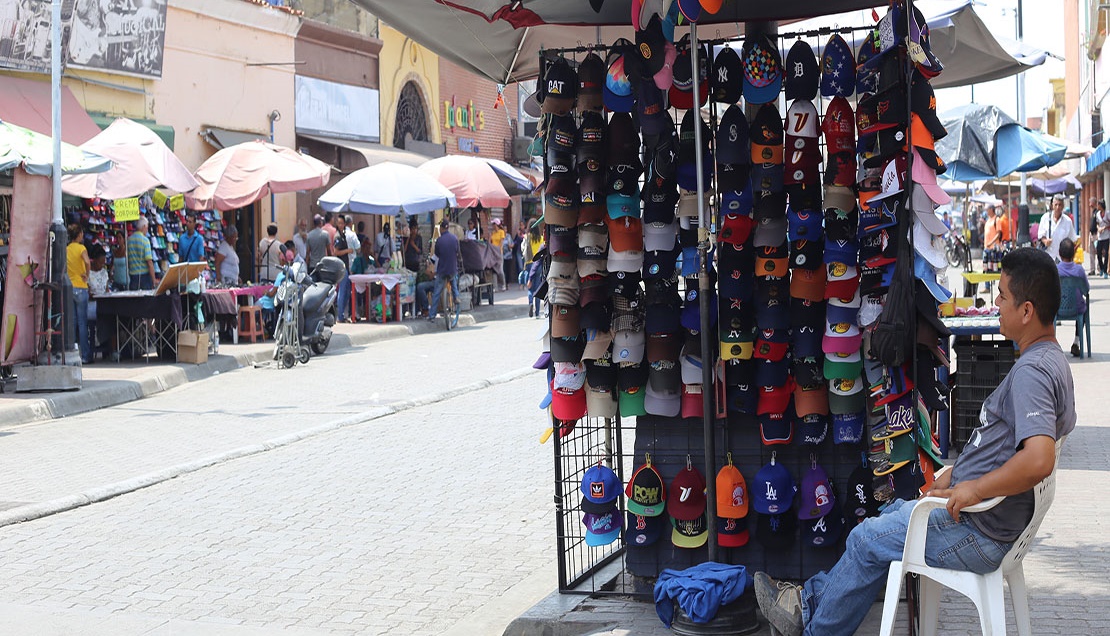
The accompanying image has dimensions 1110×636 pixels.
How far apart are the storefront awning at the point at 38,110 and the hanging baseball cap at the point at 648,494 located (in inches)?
626

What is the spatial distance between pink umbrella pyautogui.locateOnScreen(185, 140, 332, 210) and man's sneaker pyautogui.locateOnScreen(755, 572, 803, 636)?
1698 cm

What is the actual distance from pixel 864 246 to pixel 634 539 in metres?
1.75

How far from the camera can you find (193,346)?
17.3 meters

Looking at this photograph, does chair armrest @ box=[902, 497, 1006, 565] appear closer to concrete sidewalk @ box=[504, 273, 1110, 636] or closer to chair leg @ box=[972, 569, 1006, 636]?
chair leg @ box=[972, 569, 1006, 636]

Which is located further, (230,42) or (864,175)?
(230,42)

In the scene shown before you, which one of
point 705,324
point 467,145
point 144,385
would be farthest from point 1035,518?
point 467,145

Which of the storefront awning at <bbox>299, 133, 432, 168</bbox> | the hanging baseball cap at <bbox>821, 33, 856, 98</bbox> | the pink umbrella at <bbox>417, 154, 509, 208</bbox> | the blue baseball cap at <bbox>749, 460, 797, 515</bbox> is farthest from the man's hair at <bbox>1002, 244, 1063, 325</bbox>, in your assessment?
the storefront awning at <bbox>299, 133, 432, 168</bbox>

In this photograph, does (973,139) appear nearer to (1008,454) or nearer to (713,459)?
(713,459)

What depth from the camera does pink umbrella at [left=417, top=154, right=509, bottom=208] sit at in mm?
24594

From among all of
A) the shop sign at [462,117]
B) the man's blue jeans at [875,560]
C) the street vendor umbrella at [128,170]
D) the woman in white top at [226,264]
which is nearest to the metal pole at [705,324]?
the man's blue jeans at [875,560]

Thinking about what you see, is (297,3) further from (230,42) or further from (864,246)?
(864,246)

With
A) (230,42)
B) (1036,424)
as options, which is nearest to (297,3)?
(230,42)

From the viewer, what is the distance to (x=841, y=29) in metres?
5.49

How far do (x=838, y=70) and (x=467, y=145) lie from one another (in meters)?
33.3
